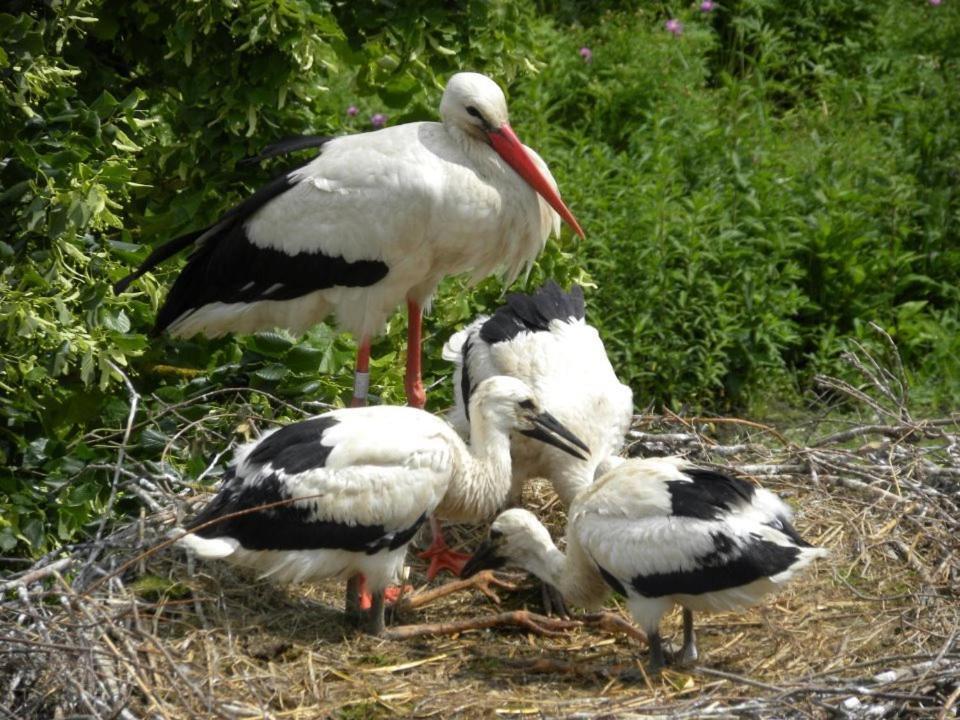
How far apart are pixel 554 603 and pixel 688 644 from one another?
2.28 ft

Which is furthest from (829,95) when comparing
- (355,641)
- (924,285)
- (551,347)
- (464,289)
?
(355,641)

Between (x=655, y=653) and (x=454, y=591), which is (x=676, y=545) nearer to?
(x=655, y=653)

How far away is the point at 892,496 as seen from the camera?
6090mm

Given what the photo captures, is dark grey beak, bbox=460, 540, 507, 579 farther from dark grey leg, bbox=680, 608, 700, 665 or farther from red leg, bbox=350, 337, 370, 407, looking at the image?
red leg, bbox=350, 337, 370, 407

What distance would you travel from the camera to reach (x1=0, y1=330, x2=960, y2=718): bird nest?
492cm

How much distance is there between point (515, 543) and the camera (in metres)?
5.89

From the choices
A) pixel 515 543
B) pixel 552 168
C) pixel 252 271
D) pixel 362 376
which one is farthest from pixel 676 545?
pixel 552 168

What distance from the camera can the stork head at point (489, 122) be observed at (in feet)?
21.7

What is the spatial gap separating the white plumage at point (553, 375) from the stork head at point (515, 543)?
402 millimetres

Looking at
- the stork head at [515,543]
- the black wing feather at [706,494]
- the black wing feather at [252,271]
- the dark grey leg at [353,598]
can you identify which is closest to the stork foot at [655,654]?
the black wing feather at [706,494]

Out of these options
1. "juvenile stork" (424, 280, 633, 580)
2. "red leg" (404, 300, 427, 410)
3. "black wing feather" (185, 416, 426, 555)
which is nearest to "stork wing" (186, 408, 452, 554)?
"black wing feather" (185, 416, 426, 555)

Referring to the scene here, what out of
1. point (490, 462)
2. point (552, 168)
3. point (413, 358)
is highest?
point (490, 462)

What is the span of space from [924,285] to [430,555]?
16.2 feet

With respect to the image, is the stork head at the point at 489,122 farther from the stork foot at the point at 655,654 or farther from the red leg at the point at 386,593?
the stork foot at the point at 655,654
